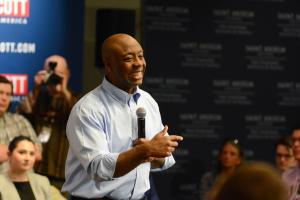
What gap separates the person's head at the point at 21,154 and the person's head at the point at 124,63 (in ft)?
7.24

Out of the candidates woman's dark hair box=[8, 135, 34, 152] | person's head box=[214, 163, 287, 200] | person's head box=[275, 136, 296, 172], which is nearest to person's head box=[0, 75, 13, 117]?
woman's dark hair box=[8, 135, 34, 152]

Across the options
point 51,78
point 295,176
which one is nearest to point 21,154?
point 51,78

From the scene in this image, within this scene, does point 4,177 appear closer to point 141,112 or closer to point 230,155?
point 230,155

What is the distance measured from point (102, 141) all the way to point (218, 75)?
4408 millimetres

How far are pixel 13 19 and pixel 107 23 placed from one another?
31.1 inches

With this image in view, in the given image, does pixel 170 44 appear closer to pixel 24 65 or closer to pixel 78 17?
pixel 78 17

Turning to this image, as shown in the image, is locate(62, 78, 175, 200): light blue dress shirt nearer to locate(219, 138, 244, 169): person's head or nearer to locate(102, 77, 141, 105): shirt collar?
locate(102, 77, 141, 105): shirt collar

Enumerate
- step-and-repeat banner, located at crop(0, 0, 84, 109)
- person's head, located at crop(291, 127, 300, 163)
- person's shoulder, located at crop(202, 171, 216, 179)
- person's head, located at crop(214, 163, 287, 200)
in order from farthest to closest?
person's shoulder, located at crop(202, 171, 216, 179)
step-and-repeat banner, located at crop(0, 0, 84, 109)
person's head, located at crop(291, 127, 300, 163)
person's head, located at crop(214, 163, 287, 200)

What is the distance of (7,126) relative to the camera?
531 cm

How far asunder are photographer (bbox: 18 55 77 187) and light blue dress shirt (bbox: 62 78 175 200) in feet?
9.20

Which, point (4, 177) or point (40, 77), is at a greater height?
point (40, 77)

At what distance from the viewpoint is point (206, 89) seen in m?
7.07

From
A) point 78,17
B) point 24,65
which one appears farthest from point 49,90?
point 78,17

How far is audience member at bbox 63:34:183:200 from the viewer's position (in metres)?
2.78
